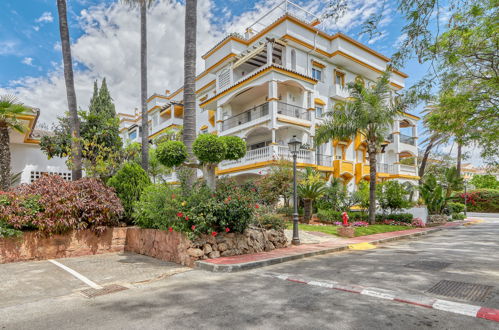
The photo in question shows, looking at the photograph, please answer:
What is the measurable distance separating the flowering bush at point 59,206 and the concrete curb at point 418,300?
22.7ft

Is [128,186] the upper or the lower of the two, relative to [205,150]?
lower

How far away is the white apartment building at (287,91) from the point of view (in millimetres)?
21297

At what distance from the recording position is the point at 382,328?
3.75m

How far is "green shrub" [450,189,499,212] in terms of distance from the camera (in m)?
36.0

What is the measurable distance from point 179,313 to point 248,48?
2413cm

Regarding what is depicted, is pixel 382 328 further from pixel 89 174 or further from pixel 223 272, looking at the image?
pixel 89 174

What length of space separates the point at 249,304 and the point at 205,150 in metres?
4.83

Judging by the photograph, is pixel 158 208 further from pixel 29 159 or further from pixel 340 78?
pixel 340 78

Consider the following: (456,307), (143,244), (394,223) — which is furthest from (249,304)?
(394,223)

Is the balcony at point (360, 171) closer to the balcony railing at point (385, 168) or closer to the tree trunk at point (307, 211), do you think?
the balcony railing at point (385, 168)

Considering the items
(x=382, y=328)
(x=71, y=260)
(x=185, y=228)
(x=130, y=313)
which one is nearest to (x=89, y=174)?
(x=71, y=260)

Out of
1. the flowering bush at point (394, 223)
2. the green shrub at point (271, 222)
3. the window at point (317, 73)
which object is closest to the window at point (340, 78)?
the window at point (317, 73)

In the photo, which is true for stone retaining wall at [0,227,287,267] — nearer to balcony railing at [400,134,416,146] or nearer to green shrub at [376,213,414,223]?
green shrub at [376,213,414,223]

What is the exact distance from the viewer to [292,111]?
2291 centimetres
